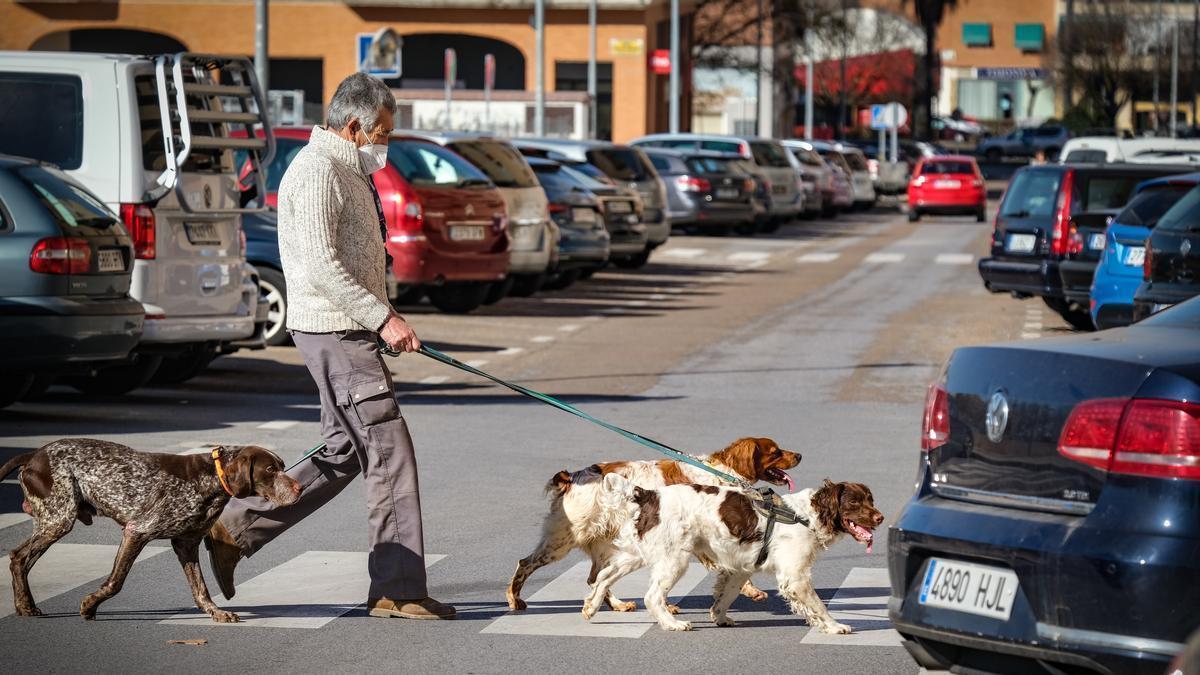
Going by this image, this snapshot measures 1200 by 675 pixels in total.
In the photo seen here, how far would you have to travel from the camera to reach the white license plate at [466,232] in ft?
65.1

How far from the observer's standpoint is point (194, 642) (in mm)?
6965

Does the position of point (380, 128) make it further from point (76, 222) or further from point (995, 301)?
point (995, 301)

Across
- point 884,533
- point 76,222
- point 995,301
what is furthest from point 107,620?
point 995,301

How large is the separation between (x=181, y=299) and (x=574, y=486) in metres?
6.25

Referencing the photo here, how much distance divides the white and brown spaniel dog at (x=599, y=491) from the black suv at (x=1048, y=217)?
1373 centimetres

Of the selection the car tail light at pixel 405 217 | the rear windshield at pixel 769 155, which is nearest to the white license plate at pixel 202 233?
the car tail light at pixel 405 217

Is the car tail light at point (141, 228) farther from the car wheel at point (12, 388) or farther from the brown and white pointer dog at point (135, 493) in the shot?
the brown and white pointer dog at point (135, 493)

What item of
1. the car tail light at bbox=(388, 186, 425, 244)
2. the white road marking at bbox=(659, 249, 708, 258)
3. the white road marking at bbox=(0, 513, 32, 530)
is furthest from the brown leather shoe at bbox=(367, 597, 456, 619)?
the white road marking at bbox=(659, 249, 708, 258)

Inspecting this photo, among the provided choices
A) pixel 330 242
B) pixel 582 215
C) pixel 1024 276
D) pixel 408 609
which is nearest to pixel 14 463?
pixel 330 242

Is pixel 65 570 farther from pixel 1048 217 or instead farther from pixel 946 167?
pixel 946 167

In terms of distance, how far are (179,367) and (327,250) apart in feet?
26.1

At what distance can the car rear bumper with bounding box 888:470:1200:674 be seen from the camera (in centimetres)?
517

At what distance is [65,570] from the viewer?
819cm

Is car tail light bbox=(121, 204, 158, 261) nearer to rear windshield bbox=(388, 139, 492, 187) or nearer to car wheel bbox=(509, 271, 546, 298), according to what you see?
rear windshield bbox=(388, 139, 492, 187)
